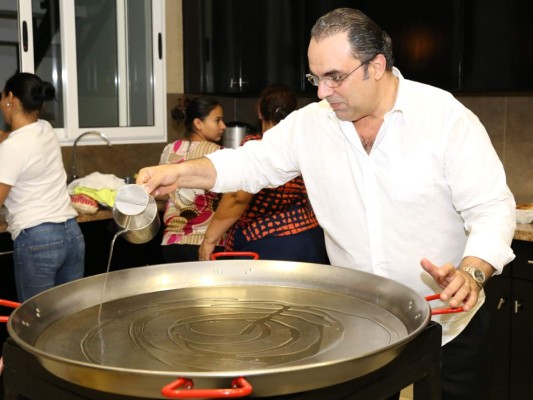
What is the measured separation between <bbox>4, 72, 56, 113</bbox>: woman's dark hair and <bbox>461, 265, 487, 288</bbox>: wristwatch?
2053mm

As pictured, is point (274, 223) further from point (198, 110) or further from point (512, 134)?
point (512, 134)

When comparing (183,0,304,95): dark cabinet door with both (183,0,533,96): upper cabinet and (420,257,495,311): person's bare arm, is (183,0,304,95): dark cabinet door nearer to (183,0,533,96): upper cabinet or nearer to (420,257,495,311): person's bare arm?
(183,0,533,96): upper cabinet

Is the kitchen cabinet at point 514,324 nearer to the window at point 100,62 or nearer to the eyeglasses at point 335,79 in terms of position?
the eyeglasses at point 335,79

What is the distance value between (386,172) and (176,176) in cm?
49

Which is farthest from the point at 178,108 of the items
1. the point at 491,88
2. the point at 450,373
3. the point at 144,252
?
the point at 450,373

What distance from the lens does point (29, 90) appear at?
2.93 m

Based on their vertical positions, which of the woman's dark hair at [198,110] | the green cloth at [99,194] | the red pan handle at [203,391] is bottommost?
the green cloth at [99,194]

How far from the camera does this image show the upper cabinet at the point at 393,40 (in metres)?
3.18

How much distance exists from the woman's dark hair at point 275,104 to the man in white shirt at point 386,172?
93cm

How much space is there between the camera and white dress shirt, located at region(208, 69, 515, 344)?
161 cm

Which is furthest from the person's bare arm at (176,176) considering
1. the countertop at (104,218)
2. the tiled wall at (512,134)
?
the tiled wall at (512,134)

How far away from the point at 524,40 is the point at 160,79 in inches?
83.5

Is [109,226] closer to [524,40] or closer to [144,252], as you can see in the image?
[144,252]

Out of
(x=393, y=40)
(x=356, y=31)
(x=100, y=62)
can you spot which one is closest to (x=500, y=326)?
(x=393, y=40)
